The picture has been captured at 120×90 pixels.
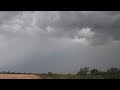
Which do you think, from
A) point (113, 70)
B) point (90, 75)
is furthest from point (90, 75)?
point (113, 70)

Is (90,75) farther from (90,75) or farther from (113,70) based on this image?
(113,70)
